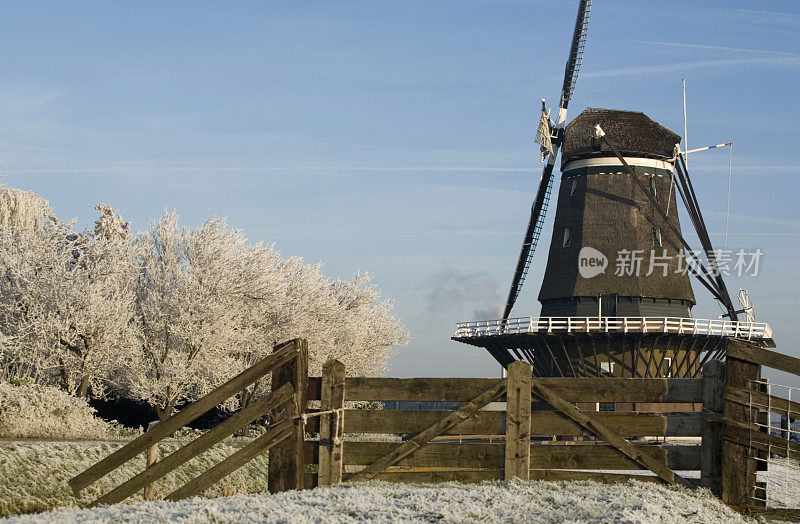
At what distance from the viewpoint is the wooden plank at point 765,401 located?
1007cm

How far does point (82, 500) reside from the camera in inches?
609

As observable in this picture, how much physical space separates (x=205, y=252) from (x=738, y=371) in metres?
25.5

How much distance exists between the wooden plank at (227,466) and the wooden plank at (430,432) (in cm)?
115

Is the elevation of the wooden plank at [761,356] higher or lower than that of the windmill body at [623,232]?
lower

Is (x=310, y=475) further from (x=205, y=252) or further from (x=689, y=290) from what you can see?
(x=689, y=290)

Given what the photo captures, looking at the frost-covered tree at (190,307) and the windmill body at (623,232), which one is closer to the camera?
the frost-covered tree at (190,307)

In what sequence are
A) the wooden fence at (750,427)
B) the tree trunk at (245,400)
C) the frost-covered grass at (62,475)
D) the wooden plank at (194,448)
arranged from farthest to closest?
1. the tree trunk at (245,400)
2. the frost-covered grass at (62,475)
3. the wooden fence at (750,427)
4. the wooden plank at (194,448)

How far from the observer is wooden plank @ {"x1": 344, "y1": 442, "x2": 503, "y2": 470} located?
10.5m

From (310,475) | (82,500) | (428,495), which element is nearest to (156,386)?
(82,500)

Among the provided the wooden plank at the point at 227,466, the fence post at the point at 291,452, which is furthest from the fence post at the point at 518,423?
the wooden plank at the point at 227,466

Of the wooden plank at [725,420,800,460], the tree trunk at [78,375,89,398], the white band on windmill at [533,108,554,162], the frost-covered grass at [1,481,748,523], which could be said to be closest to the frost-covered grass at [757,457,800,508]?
the wooden plank at [725,420,800,460]

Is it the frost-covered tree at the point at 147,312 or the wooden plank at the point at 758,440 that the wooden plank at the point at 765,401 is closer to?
the wooden plank at the point at 758,440

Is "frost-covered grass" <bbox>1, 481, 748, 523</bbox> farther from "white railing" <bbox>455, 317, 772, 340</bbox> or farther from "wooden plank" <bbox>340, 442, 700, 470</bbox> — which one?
"white railing" <bbox>455, 317, 772, 340</bbox>

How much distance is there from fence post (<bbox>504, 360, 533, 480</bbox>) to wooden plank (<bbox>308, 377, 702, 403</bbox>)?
0.24m
